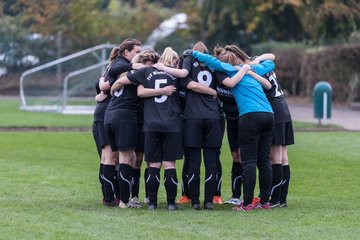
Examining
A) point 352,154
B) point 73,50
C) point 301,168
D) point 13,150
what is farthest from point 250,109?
point 73,50

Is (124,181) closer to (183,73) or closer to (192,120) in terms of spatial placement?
(192,120)

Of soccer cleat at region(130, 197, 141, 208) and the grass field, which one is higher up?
soccer cleat at region(130, 197, 141, 208)

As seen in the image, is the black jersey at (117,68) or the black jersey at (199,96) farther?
the black jersey at (117,68)

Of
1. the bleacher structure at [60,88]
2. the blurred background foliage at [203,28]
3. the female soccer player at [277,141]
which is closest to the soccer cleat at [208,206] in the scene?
the female soccer player at [277,141]

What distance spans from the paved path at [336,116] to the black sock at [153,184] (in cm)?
1348

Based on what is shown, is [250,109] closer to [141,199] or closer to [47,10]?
[141,199]

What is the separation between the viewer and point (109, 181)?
10906 mm

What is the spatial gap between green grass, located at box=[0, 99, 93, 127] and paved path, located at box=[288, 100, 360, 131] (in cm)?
637

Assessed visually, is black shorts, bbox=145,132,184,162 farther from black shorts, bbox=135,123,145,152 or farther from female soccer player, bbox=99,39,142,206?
female soccer player, bbox=99,39,142,206

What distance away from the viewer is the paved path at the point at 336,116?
24.8 m

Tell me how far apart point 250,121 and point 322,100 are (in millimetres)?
13511

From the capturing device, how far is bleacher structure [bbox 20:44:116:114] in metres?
30.7

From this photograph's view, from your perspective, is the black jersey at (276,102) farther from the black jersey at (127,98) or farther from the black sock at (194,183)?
the black jersey at (127,98)

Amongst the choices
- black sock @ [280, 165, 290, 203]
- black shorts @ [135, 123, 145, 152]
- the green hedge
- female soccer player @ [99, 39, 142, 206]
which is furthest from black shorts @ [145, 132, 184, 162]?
the green hedge
